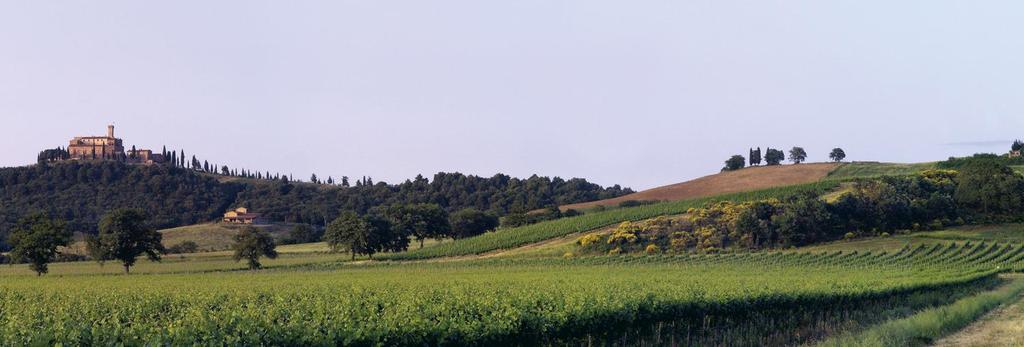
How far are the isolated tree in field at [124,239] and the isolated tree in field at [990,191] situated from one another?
8578cm

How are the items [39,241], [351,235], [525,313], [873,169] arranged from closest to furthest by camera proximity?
[525,313], [39,241], [351,235], [873,169]

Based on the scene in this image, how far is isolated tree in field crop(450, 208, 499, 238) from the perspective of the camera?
13100 centimetres

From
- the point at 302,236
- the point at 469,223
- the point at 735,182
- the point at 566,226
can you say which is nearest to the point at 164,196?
the point at 302,236

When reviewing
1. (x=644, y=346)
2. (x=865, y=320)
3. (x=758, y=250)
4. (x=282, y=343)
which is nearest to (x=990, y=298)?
(x=865, y=320)

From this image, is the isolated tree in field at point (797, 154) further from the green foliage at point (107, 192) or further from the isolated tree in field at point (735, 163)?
the green foliage at point (107, 192)

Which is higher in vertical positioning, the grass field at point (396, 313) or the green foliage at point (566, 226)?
the green foliage at point (566, 226)

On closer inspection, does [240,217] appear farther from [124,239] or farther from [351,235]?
[124,239]

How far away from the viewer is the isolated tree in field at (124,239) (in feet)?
274

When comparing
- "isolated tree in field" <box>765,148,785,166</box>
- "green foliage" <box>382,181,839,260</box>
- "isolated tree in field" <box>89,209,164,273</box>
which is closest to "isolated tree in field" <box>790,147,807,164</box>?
"isolated tree in field" <box>765,148,785,166</box>

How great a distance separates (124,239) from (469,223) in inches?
2228

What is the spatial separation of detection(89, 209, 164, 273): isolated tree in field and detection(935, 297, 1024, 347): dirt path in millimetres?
74594

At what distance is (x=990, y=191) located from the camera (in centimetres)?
9625

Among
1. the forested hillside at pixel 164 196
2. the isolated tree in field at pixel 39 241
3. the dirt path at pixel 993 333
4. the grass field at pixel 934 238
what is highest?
the forested hillside at pixel 164 196

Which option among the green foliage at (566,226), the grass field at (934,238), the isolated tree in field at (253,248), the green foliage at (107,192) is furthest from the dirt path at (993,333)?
the green foliage at (107,192)
